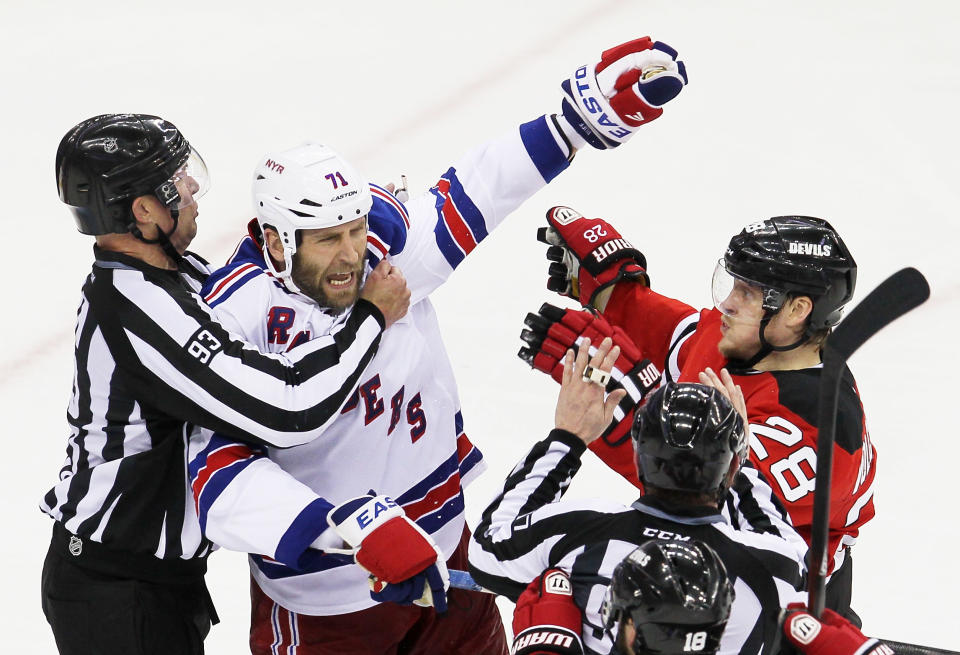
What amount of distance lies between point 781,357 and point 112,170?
1.41 meters

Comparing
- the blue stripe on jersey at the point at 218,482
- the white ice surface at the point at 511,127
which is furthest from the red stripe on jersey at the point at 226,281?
the white ice surface at the point at 511,127

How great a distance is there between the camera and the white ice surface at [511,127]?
13.9 ft

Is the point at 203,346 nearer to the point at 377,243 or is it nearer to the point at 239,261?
the point at 239,261

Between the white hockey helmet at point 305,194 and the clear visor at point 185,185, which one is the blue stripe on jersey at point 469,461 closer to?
the white hockey helmet at point 305,194

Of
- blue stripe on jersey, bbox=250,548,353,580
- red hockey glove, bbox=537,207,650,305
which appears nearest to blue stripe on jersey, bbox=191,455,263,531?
blue stripe on jersey, bbox=250,548,353,580

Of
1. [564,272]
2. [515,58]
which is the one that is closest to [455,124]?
[515,58]

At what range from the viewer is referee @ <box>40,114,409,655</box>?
2498 millimetres

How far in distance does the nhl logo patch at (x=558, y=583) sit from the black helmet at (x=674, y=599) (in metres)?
0.28

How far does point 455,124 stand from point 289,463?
3679 millimetres

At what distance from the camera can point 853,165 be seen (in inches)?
232

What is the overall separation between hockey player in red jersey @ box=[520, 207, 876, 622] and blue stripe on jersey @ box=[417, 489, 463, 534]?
0.34 m

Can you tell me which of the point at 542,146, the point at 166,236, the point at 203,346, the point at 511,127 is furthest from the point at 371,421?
the point at 511,127

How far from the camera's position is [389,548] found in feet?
8.14

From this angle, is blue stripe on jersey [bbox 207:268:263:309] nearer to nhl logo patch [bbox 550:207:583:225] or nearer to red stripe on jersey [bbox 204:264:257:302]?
red stripe on jersey [bbox 204:264:257:302]
